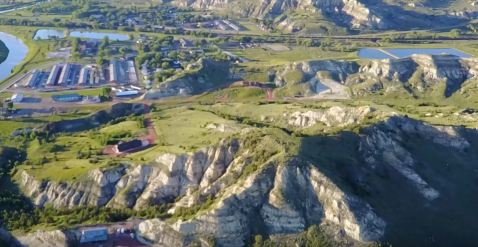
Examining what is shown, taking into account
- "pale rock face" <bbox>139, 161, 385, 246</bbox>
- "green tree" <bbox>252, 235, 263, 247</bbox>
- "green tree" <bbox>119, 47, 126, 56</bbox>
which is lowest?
"green tree" <bbox>119, 47, 126, 56</bbox>

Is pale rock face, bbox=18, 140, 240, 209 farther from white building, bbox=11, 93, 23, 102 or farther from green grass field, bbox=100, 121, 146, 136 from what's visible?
white building, bbox=11, 93, 23, 102

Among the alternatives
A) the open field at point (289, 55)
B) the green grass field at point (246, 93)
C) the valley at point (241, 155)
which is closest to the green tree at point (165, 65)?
the valley at point (241, 155)

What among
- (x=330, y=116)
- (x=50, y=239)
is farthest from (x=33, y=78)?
(x=330, y=116)

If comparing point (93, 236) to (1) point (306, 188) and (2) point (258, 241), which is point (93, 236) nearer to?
(2) point (258, 241)

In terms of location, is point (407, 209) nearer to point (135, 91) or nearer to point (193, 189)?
point (193, 189)

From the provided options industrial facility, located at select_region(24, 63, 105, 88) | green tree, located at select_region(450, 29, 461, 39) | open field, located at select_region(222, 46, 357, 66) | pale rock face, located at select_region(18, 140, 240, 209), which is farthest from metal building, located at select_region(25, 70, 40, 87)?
green tree, located at select_region(450, 29, 461, 39)

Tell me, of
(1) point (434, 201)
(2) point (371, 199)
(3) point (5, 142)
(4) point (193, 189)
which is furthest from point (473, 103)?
(3) point (5, 142)

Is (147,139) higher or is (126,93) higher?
(147,139)
